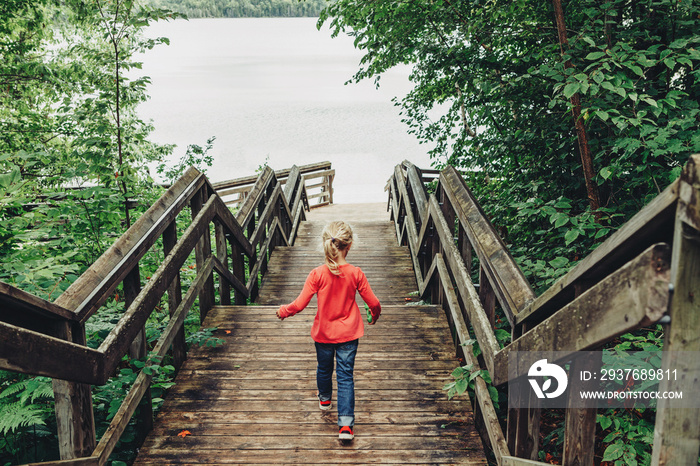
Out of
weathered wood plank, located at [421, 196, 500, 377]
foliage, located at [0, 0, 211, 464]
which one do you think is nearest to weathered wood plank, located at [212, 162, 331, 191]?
foliage, located at [0, 0, 211, 464]

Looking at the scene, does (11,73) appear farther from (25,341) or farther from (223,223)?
(25,341)

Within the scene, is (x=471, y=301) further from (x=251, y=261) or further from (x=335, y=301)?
(x=251, y=261)

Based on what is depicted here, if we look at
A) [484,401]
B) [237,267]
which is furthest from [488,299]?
[237,267]

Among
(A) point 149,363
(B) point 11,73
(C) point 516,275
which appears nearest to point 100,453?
(A) point 149,363

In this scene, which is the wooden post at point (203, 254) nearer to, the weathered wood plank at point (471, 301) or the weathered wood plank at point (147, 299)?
the weathered wood plank at point (147, 299)

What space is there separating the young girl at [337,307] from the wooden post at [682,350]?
1.77m

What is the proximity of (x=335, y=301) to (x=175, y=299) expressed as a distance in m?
1.13

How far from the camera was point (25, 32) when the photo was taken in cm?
783

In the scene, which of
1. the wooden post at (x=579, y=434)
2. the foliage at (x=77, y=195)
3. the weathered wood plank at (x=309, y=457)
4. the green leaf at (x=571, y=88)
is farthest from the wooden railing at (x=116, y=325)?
the green leaf at (x=571, y=88)

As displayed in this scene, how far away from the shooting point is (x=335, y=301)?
2889 millimetres

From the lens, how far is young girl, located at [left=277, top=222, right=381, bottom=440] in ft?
9.28

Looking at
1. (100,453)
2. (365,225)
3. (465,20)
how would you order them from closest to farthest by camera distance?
(100,453), (465,20), (365,225)

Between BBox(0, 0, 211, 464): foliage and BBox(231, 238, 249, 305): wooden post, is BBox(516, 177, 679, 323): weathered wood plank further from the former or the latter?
BBox(231, 238, 249, 305): wooden post

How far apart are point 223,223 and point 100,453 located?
2.39m
